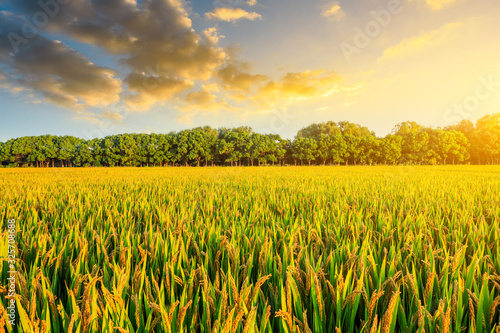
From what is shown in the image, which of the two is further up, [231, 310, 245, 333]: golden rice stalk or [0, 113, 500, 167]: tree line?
[0, 113, 500, 167]: tree line

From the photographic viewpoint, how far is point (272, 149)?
71750mm

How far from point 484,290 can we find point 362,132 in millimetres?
108930

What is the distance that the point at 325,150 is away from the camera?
70938mm

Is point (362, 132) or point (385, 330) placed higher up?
point (362, 132)

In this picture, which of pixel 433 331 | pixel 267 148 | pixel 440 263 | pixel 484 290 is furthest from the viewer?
pixel 267 148

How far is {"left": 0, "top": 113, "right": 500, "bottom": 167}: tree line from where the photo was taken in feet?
232

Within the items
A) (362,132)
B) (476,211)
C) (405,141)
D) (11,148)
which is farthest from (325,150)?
(11,148)

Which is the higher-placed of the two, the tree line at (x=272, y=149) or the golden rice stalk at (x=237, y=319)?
the tree line at (x=272, y=149)

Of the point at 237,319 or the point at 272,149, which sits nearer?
the point at 237,319

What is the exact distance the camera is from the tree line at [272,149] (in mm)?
70812

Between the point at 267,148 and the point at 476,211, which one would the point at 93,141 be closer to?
the point at 267,148

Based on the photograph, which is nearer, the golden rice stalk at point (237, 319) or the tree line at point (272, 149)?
the golden rice stalk at point (237, 319)

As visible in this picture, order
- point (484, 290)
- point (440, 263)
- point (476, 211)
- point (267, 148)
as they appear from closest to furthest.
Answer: point (484, 290), point (440, 263), point (476, 211), point (267, 148)

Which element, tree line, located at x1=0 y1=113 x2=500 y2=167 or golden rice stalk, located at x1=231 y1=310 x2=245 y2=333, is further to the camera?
tree line, located at x1=0 y1=113 x2=500 y2=167
